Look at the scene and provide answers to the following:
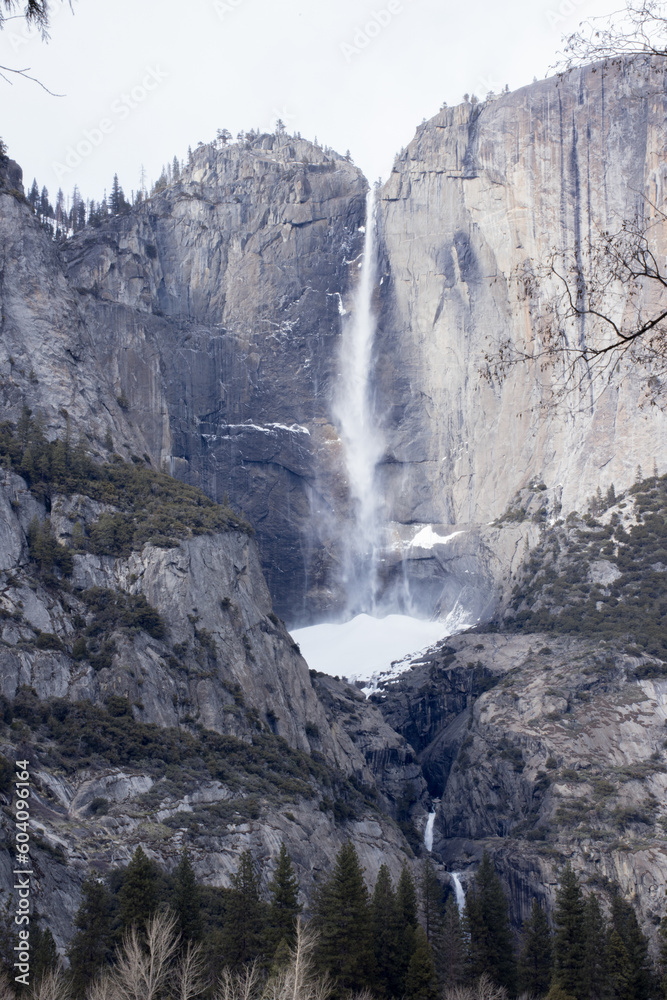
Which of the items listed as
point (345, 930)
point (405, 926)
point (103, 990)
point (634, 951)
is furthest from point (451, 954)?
point (103, 990)

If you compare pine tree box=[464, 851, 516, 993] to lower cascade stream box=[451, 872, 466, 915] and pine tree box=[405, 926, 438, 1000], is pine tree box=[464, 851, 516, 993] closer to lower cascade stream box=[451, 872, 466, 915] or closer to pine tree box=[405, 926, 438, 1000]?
pine tree box=[405, 926, 438, 1000]

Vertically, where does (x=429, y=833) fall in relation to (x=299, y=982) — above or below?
above

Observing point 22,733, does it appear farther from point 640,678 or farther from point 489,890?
point 640,678

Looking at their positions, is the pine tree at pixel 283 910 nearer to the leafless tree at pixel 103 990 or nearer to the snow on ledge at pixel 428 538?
the leafless tree at pixel 103 990

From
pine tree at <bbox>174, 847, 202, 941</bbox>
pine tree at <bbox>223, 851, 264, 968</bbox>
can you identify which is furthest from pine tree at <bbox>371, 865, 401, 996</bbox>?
pine tree at <bbox>174, 847, 202, 941</bbox>

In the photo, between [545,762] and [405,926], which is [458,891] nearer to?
[545,762]
